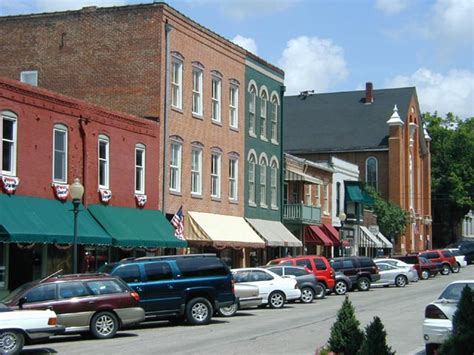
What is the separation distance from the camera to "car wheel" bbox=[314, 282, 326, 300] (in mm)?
33338

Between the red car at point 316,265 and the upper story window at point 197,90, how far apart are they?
7759 mm

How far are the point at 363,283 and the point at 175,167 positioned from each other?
10.7 meters

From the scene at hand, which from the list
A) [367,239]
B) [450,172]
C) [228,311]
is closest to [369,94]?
[450,172]

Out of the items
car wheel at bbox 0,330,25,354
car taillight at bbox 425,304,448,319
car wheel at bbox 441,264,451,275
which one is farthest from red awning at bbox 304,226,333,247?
car wheel at bbox 0,330,25,354

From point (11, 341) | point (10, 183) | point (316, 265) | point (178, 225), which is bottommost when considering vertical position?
point (11, 341)

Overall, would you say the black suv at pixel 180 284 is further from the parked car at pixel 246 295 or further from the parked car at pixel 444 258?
the parked car at pixel 444 258

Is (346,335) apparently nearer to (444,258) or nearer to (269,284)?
(269,284)

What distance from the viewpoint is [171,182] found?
36250 mm

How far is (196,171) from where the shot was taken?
38344 millimetres

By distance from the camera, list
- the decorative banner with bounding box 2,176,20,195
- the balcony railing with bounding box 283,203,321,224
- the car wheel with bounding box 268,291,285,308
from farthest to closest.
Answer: the balcony railing with bounding box 283,203,321,224 → the car wheel with bounding box 268,291,285,308 → the decorative banner with bounding box 2,176,20,195

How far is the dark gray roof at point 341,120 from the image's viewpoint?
7644cm

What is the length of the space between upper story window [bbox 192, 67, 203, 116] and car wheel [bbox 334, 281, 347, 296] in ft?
31.1

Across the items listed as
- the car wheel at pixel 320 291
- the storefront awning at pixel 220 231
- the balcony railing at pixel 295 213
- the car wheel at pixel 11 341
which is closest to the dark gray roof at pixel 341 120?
the balcony railing at pixel 295 213

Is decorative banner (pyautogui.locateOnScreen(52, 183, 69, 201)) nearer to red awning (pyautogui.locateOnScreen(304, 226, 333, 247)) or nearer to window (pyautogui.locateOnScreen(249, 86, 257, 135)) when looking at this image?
window (pyautogui.locateOnScreen(249, 86, 257, 135))
